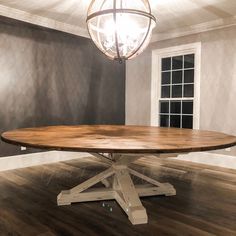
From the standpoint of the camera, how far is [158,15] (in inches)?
155

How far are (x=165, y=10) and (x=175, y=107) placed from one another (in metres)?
1.79

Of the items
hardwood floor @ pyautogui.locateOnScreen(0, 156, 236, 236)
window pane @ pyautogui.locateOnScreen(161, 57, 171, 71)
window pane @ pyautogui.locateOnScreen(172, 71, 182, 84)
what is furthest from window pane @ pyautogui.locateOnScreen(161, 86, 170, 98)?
hardwood floor @ pyautogui.locateOnScreen(0, 156, 236, 236)

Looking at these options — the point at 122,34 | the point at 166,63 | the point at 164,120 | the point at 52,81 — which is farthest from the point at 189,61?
the point at 122,34

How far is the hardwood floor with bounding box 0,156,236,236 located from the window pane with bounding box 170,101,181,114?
1.47 metres

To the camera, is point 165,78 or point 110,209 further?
point 165,78

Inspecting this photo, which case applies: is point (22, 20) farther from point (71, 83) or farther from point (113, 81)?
point (113, 81)

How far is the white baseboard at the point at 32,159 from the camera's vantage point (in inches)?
149

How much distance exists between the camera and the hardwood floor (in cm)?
200

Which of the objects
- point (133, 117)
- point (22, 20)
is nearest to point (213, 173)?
point (133, 117)

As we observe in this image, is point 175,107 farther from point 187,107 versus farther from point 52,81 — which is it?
point 52,81

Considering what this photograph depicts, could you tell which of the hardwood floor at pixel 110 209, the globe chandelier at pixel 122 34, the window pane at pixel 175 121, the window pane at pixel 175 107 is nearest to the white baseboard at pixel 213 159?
the hardwood floor at pixel 110 209

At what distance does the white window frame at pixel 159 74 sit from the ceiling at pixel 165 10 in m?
0.41

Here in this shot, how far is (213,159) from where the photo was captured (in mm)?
4207

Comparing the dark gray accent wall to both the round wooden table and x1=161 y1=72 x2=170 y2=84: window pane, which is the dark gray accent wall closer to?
x1=161 y1=72 x2=170 y2=84: window pane
